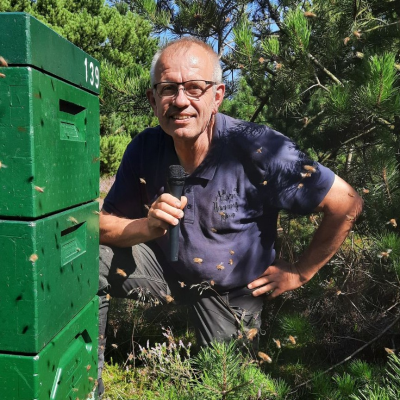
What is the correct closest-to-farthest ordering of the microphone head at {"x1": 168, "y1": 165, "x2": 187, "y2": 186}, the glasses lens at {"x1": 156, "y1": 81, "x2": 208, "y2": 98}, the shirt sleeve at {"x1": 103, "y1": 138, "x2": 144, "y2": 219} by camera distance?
the microphone head at {"x1": 168, "y1": 165, "x2": 187, "y2": 186}, the glasses lens at {"x1": 156, "y1": 81, "x2": 208, "y2": 98}, the shirt sleeve at {"x1": 103, "y1": 138, "x2": 144, "y2": 219}

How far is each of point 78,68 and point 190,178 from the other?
100cm

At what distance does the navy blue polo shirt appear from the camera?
2309mm

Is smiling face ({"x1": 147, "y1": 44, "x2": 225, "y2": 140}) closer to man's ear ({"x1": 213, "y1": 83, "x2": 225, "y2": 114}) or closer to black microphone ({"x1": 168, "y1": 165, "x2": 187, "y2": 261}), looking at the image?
man's ear ({"x1": 213, "y1": 83, "x2": 225, "y2": 114})

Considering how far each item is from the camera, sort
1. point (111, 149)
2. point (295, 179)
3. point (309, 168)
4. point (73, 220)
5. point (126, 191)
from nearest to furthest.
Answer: point (73, 220)
point (309, 168)
point (295, 179)
point (126, 191)
point (111, 149)

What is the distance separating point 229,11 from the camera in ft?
10.6

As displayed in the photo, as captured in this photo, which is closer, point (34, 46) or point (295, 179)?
point (34, 46)

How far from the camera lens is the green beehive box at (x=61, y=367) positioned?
134 cm

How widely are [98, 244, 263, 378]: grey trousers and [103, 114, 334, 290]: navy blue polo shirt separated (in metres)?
0.11

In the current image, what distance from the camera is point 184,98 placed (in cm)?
223

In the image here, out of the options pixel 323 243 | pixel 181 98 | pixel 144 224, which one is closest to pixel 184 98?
pixel 181 98

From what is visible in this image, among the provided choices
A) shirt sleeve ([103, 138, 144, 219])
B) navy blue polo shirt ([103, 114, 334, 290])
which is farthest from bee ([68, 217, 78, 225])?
shirt sleeve ([103, 138, 144, 219])

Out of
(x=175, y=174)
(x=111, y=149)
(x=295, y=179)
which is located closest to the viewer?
(x=175, y=174)

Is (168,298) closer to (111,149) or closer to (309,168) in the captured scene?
(309,168)

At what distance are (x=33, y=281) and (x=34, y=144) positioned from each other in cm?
40
